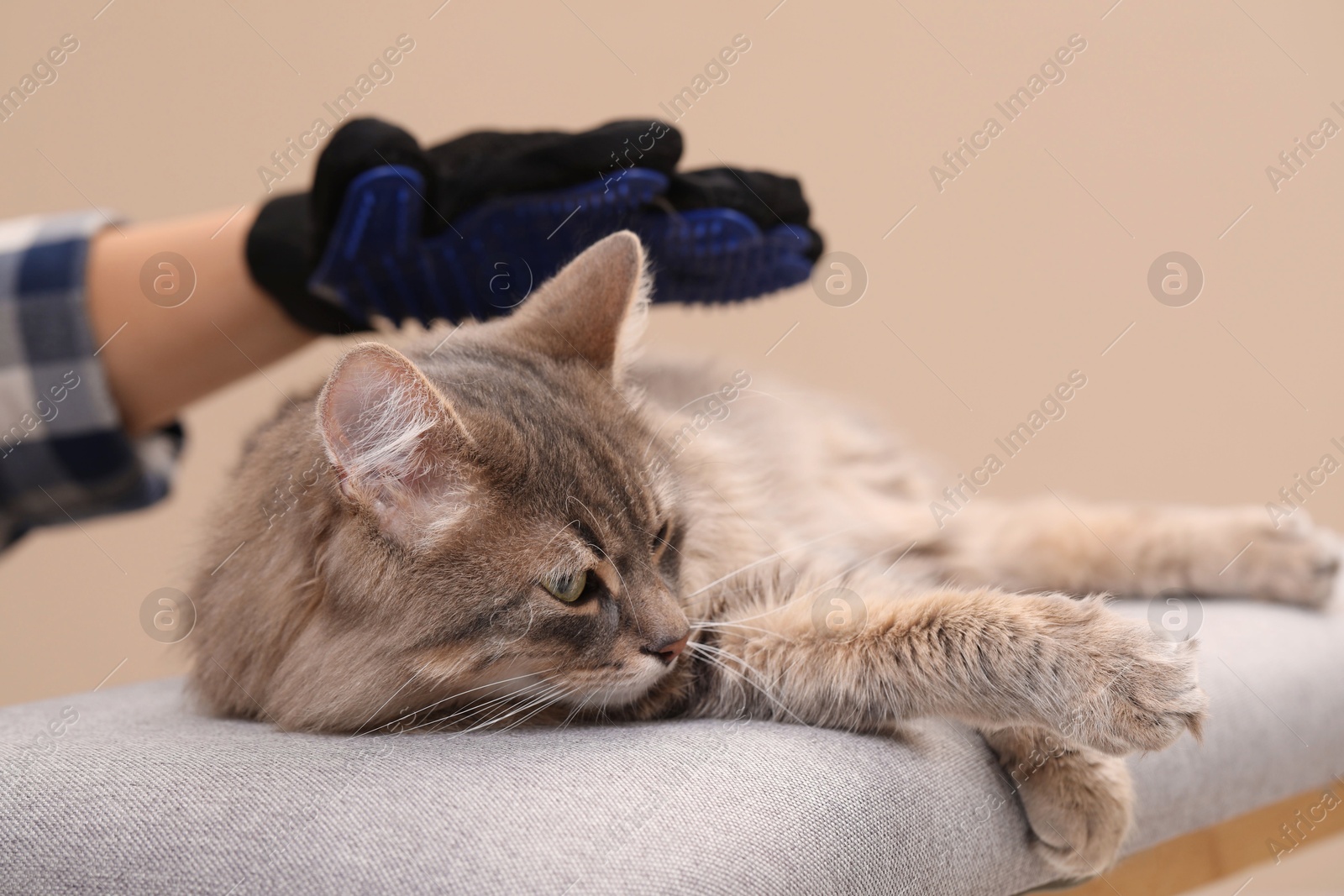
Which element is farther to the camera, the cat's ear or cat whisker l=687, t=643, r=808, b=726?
the cat's ear

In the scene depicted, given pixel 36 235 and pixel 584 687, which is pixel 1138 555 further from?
pixel 36 235

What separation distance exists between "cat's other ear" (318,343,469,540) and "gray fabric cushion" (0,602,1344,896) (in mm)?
240

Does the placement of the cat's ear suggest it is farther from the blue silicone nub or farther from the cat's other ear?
the cat's other ear

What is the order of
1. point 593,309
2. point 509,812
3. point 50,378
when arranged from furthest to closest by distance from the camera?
point 50,378 → point 593,309 → point 509,812

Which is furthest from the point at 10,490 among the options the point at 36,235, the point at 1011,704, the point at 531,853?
the point at 1011,704

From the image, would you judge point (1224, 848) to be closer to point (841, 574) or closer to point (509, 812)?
point (841, 574)

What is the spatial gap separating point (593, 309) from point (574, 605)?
0.42 m

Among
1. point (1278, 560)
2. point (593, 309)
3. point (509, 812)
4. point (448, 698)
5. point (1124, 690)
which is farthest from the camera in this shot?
point (1278, 560)

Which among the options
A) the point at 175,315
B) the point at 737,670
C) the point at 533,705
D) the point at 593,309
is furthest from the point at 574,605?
the point at 175,315

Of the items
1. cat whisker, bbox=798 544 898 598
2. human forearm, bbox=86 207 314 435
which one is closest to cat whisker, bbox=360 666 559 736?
cat whisker, bbox=798 544 898 598

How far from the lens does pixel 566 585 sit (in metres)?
0.97

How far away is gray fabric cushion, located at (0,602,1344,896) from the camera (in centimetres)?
74

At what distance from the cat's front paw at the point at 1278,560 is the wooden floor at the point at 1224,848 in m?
0.35

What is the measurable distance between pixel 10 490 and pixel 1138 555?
6.86 feet
